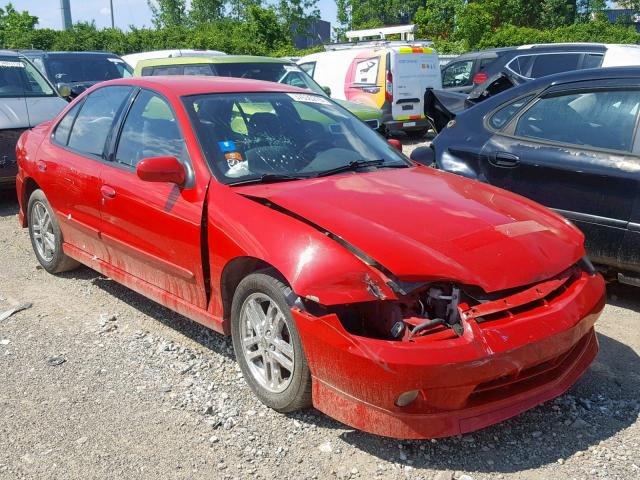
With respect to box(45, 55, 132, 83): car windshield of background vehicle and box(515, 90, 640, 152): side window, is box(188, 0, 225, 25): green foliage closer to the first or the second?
box(45, 55, 132, 83): car windshield of background vehicle

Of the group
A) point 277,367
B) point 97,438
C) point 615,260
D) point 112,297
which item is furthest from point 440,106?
point 97,438

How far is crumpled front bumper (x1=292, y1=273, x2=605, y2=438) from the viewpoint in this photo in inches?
108

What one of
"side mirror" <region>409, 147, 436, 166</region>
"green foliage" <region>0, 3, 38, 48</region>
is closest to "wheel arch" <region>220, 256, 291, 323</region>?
"side mirror" <region>409, 147, 436, 166</region>

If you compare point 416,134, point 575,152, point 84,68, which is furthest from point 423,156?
point 84,68

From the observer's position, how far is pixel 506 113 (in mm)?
5316

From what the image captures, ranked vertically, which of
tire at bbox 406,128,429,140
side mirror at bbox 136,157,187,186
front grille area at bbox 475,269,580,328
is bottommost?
tire at bbox 406,128,429,140

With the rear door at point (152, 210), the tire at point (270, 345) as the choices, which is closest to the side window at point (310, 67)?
the rear door at point (152, 210)

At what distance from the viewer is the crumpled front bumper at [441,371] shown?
9.02ft

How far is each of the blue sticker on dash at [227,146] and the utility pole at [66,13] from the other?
34.1m

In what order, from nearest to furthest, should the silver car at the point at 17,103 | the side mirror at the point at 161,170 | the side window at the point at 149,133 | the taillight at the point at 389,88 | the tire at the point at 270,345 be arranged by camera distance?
the tire at the point at 270,345 → the side mirror at the point at 161,170 → the side window at the point at 149,133 → the silver car at the point at 17,103 → the taillight at the point at 389,88

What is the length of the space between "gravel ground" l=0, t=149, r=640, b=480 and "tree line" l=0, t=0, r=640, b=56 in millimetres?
25210

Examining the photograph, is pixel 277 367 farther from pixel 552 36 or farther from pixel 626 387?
pixel 552 36

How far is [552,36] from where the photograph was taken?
87.0ft

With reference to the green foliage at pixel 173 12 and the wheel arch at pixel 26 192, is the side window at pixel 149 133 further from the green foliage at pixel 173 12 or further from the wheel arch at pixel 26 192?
the green foliage at pixel 173 12
